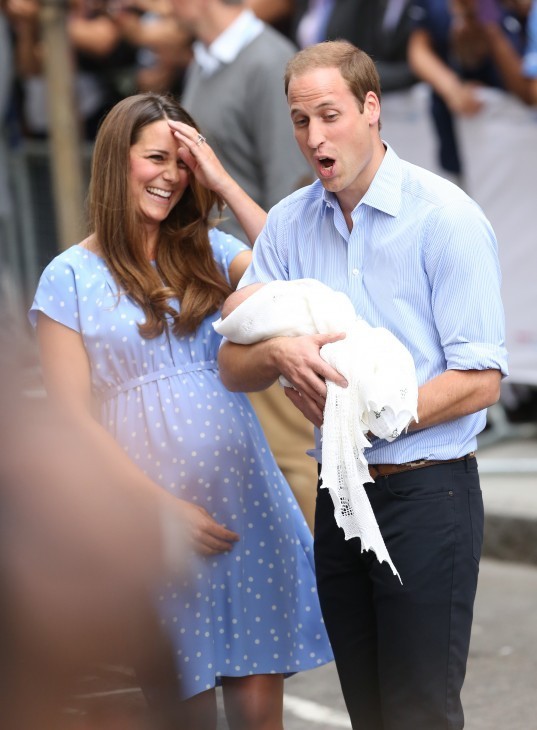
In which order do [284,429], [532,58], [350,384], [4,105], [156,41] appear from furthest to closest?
[4,105] → [156,41] → [532,58] → [284,429] → [350,384]

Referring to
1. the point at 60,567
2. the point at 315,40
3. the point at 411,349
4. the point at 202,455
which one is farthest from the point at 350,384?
the point at 315,40

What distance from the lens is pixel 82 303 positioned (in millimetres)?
3561

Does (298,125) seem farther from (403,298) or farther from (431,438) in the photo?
(431,438)

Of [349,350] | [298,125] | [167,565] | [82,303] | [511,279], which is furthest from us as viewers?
→ [511,279]

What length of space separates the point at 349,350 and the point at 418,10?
460 centimetres

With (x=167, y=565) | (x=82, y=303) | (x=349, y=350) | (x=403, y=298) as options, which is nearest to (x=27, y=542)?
(x=167, y=565)

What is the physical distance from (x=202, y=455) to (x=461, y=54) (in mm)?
3869

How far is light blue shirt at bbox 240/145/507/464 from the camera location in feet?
9.68

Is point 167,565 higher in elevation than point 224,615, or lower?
higher

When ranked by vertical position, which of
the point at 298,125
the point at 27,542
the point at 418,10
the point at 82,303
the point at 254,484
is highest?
the point at 418,10

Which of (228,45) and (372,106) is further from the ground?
(228,45)

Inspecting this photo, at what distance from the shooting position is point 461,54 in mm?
6816

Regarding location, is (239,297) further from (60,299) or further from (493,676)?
(493,676)

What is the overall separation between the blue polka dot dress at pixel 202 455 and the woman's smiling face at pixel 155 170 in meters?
0.20
